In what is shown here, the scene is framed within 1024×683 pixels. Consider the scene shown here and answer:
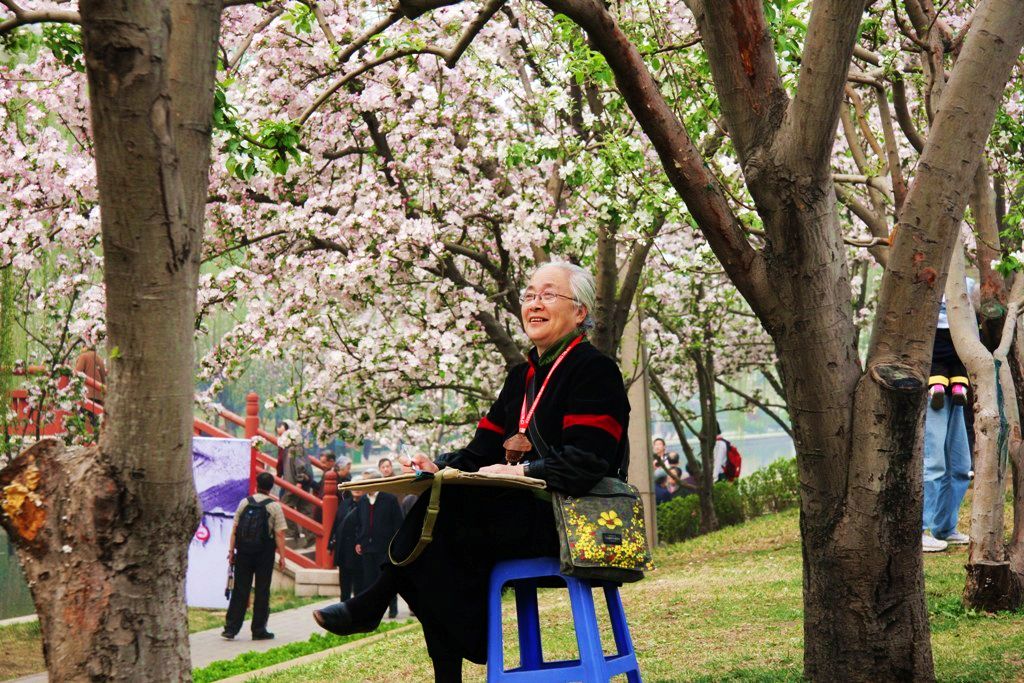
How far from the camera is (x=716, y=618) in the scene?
7172 millimetres

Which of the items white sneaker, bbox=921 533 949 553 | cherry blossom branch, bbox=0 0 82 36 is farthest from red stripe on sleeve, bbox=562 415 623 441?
white sneaker, bbox=921 533 949 553

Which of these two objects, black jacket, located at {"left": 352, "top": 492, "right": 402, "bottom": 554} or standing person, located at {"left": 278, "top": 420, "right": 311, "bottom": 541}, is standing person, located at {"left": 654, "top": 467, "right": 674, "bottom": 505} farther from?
black jacket, located at {"left": 352, "top": 492, "right": 402, "bottom": 554}

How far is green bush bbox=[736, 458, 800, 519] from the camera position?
19.9 meters

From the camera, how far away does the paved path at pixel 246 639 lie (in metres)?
11.6

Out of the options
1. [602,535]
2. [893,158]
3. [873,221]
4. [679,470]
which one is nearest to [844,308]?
[602,535]

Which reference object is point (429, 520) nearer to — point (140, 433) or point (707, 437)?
point (140, 433)

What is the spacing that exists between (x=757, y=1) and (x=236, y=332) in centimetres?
982

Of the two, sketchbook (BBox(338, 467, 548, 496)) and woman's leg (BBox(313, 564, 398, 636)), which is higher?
sketchbook (BBox(338, 467, 548, 496))

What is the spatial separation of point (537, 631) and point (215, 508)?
10703 millimetres

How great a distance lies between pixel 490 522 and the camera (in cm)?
410

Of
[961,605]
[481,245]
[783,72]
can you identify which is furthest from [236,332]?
[961,605]

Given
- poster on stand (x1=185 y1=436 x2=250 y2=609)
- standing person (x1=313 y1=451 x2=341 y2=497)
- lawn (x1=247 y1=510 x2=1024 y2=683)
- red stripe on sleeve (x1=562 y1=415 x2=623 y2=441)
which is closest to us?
red stripe on sleeve (x1=562 y1=415 x2=623 y2=441)

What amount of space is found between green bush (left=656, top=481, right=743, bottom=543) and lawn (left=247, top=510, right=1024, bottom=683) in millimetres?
6759

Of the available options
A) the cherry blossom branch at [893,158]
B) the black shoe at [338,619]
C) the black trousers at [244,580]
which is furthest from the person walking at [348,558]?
the black shoe at [338,619]
